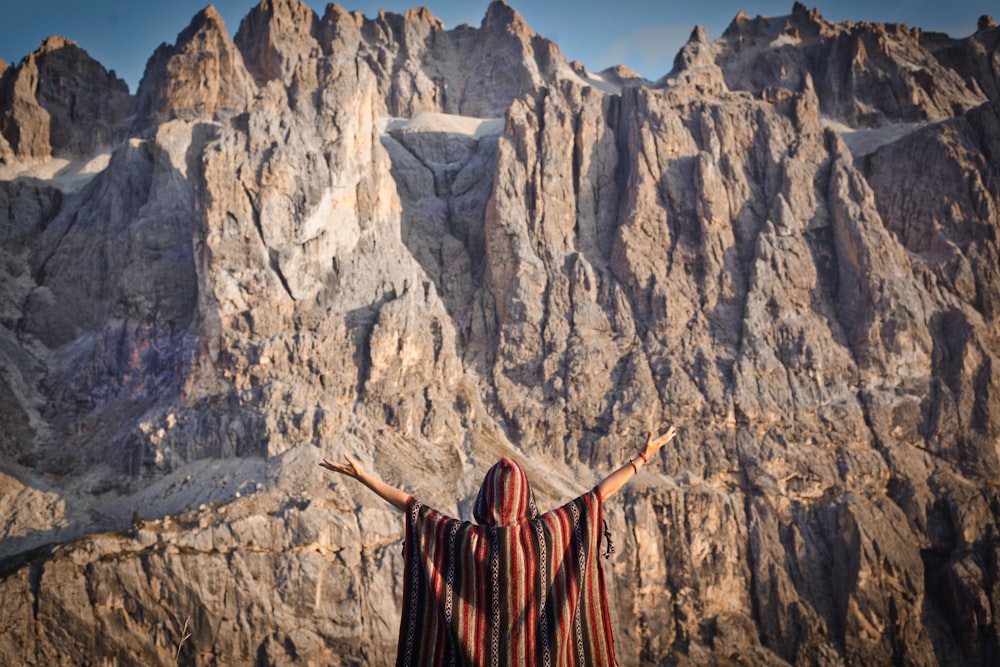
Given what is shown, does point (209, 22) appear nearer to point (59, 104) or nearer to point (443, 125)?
point (59, 104)

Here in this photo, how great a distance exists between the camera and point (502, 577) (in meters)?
4.73

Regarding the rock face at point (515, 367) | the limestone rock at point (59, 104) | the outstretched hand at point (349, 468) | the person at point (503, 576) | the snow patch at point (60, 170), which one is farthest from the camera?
the limestone rock at point (59, 104)

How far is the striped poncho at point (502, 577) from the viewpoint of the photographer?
4.75 meters

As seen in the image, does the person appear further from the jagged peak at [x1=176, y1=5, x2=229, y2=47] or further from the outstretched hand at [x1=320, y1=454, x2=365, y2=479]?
the jagged peak at [x1=176, y1=5, x2=229, y2=47]

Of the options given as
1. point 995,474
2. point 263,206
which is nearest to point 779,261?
point 995,474

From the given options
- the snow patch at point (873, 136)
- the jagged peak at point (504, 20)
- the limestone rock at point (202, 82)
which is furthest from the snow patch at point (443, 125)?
the snow patch at point (873, 136)

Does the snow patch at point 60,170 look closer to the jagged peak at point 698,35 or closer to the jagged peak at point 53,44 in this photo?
the jagged peak at point 53,44

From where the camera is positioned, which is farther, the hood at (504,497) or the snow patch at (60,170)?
the snow patch at (60,170)

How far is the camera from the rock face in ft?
110

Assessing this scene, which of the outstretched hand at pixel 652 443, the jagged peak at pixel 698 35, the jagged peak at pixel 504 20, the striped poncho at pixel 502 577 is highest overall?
the jagged peak at pixel 504 20

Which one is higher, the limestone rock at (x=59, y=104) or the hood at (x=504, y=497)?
the limestone rock at (x=59, y=104)

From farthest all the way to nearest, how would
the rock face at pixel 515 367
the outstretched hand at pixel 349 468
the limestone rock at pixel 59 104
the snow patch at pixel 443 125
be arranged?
1. the snow patch at pixel 443 125
2. the limestone rock at pixel 59 104
3. the rock face at pixel 515 367
4. the outstretched hand at pixel 349 468

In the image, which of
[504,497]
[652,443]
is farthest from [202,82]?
[504,497]

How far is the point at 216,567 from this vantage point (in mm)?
32156
